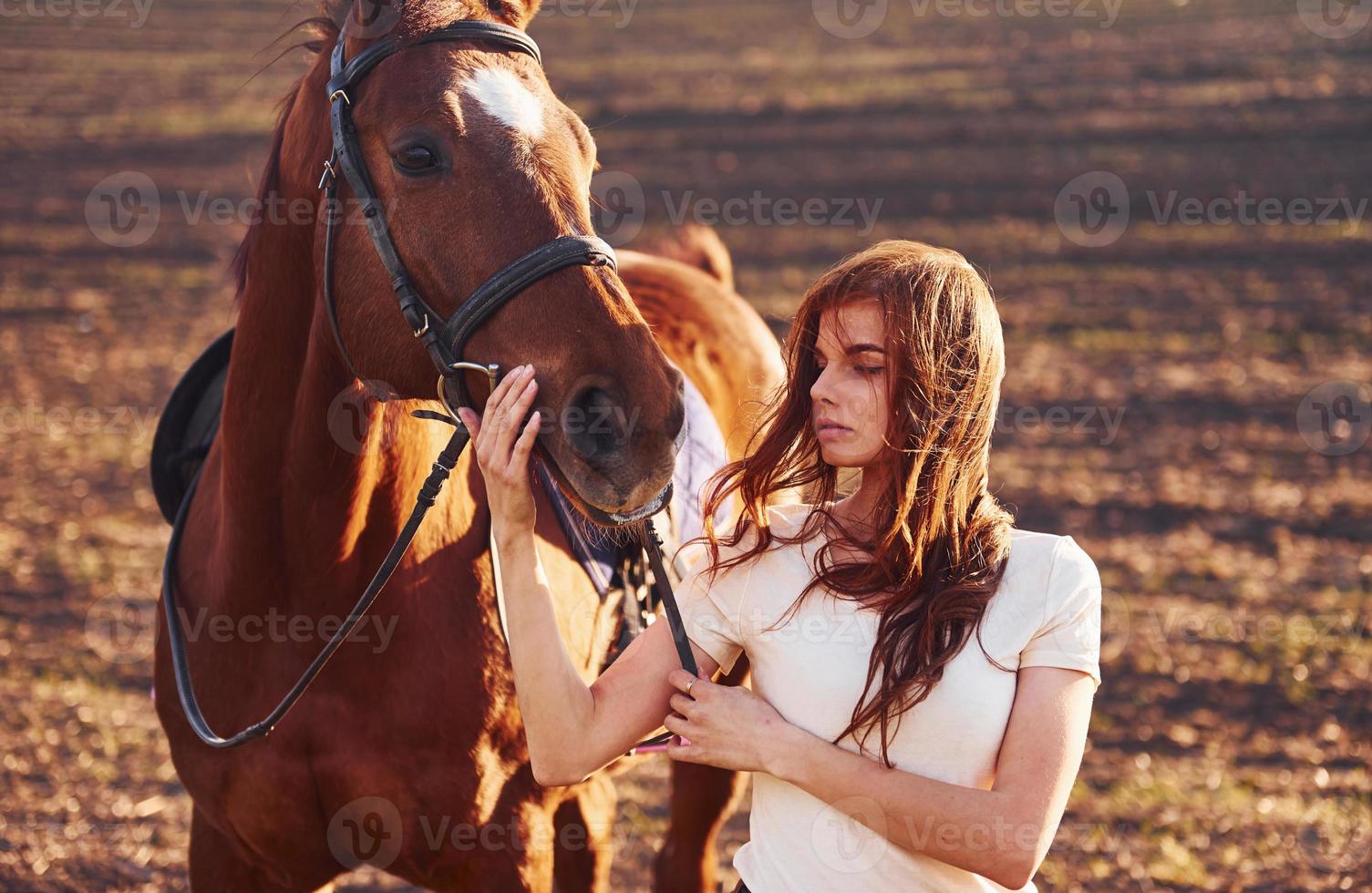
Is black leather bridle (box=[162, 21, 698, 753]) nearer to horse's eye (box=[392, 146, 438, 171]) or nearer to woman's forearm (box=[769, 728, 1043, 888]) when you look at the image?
horse's eye (box=[392, 146, 438, 171])

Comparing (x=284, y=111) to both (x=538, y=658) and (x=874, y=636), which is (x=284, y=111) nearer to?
(x=538, y=658)

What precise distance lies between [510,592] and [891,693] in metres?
0.62

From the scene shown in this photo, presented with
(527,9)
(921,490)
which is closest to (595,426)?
(921,490)

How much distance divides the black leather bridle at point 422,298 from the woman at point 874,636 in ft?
0.35

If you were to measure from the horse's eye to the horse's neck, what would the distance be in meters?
0.29

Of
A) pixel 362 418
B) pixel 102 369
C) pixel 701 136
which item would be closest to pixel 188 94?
pixel 701 136

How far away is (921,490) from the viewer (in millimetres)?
1973

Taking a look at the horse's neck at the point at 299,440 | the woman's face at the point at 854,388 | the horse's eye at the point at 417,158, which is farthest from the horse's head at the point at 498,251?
the woman's face at the point at 854,388

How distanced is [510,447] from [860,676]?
66 centimetres

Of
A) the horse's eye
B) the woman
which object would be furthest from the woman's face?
the horse's eye

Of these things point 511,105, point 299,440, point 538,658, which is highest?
point 511,105

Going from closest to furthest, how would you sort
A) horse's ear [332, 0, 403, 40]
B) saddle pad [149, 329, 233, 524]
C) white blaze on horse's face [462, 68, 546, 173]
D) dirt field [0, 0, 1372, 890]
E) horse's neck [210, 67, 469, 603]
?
white blaze on horse's face [462, 68, 546, 173] < horse's ear [332, 0, 403, 40] < horse's neck [210, 67, 469, 603] < saddle pad [149, 329, 233, 524] < dirt field [0, 0, 1372, 890]

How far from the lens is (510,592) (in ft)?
6.29

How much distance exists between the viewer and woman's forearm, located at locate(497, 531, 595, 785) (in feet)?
6.25
